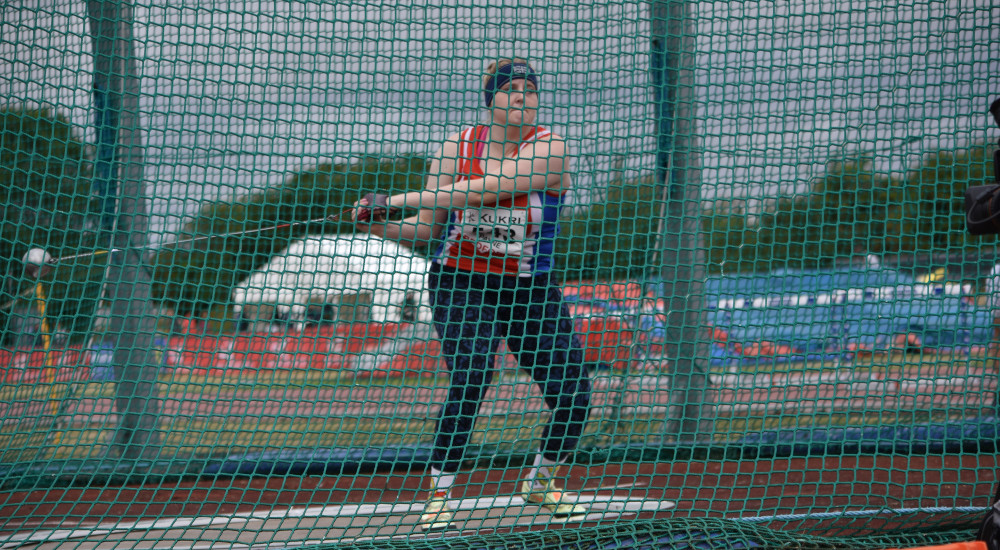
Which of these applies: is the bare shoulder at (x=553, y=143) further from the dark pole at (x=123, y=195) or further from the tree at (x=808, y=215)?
the dark pole at (x=123, y=195)

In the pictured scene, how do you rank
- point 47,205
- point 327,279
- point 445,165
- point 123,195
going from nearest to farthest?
point 445,165 → point 123,195 → point 327,279 → point 47,205

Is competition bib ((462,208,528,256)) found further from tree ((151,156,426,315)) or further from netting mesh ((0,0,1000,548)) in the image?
tree ((151,156,426,315))

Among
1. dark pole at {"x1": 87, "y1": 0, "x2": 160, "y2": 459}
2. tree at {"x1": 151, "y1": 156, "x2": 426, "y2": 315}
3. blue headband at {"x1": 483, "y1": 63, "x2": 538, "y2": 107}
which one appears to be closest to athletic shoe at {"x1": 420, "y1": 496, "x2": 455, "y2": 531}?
dark pole at {"x1": 87, "y1": 0, "x2": 160, "y2": 459}

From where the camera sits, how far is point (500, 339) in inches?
96.1

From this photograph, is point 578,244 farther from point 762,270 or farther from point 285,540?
point 285,540

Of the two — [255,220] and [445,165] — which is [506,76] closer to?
[445,165]

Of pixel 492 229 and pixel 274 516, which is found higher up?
pixel 492 229

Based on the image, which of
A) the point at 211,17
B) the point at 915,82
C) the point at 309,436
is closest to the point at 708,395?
the point at 915,82

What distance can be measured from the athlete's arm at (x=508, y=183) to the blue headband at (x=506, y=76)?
21 centimetres

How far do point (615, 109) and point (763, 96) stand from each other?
24.4 inches

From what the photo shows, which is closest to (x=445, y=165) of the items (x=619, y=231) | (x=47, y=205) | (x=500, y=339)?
(x=500, y=339)

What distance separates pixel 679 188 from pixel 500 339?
1151 mm

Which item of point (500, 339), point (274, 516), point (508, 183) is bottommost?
point (274, 516)

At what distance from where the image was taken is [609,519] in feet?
7.89
